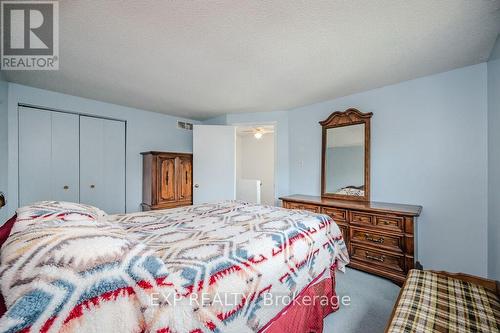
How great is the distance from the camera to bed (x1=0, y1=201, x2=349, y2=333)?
0.63 meters

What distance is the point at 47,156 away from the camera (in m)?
2.93

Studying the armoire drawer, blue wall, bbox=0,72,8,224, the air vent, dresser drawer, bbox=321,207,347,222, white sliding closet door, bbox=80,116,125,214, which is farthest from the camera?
the air vent

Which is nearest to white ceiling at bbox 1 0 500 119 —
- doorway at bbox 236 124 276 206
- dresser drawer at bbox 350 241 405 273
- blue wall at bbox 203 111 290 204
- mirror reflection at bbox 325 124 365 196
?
mirror reflection at bbox 325 124 365 196

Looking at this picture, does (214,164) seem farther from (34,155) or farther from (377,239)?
(377,239)

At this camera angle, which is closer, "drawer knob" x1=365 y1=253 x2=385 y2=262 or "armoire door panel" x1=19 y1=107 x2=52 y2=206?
"drawer knob" x1=365 y1=253 x2=385 y2=262

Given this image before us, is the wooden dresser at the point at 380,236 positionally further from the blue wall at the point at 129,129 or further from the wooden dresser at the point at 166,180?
the blue wall at the point at 129,129

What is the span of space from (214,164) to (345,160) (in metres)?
2.38

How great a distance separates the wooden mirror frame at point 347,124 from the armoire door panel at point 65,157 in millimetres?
3872

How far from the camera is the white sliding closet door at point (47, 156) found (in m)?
2.76

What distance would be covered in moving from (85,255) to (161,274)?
0.90 feet

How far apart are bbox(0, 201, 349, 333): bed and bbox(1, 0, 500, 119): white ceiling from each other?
1427mm

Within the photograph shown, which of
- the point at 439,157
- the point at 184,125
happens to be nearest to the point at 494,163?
the point at 439,157

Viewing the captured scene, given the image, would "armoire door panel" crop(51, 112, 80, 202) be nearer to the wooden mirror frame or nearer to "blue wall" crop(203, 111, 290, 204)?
"blue wall" crop(203, 111, 290, 204)

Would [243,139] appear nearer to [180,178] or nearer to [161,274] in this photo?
[180,178]
